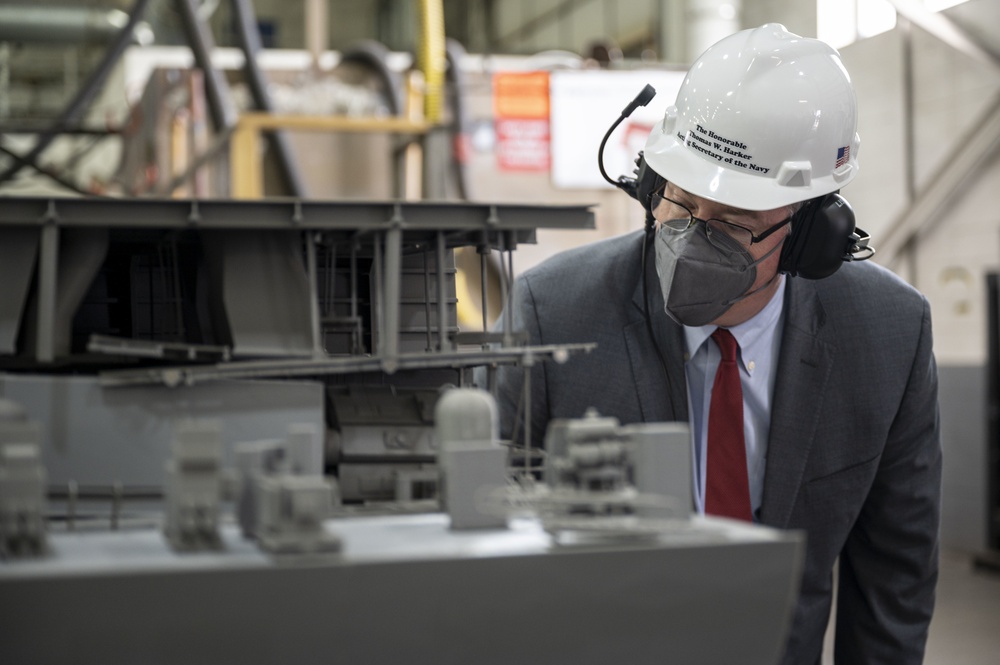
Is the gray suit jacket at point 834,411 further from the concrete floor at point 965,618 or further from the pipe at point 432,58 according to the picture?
the pipe at point 432,58

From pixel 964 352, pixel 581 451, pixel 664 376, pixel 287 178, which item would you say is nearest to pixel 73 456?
pixel 581 451

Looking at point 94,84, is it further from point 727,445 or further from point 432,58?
point 727,445

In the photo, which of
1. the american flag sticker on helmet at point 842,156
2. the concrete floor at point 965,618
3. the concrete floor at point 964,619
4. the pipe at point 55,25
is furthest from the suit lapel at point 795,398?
the pipe at point 55,25

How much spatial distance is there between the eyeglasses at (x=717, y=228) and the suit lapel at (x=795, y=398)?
30 cm

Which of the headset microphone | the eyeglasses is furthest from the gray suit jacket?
the eyeglasses

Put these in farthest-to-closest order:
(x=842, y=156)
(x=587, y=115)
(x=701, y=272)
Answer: (x=587, y=115) < (x=842, y=156) < (x=701, y=272)

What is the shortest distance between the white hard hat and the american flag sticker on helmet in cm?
2

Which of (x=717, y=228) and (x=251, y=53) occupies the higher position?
(x=251, y=53)

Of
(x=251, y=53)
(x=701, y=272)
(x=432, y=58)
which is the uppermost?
(x=251, y=53)

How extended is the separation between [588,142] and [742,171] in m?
6.03

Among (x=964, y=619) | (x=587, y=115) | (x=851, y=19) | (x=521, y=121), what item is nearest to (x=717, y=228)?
(x=964, y=619)

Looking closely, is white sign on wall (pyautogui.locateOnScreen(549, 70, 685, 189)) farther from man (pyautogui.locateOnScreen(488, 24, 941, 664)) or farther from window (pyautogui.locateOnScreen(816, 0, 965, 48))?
man (pyautogui.locateOnScreen(488, 24, 941, 664))

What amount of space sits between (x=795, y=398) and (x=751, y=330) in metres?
0.17

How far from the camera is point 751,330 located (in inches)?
96.0
